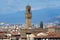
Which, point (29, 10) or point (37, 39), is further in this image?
point (29, 10)

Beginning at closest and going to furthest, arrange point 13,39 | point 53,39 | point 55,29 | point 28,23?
point 53,39 → point 13,39 → point 55,29 → point 28,23

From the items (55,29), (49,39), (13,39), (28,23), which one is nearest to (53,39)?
(49,39)

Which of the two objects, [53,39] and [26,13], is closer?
[53,39]

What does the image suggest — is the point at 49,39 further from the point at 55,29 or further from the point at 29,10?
the point at 29,10

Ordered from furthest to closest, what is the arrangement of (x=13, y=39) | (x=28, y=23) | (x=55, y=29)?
(x=28, y=23) → (x=55, y=29) → (x=13, y=39)

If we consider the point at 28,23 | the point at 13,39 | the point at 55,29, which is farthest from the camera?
the point at 28,23

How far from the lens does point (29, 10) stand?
103062 millimetres

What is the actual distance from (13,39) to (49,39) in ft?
36.9

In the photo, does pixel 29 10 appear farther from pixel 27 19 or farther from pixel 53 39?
pixel 53 39

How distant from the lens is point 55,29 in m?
74.9

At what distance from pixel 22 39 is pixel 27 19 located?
113 ft

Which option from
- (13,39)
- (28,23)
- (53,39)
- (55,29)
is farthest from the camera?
(28,23)

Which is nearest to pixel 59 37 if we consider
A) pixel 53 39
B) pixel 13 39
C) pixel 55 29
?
pixel 53 39

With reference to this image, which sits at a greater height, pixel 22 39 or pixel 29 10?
pixel 29 10
